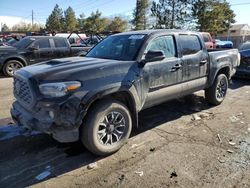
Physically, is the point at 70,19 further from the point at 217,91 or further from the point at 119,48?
the point at 119,48

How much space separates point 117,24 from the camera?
2454 inches

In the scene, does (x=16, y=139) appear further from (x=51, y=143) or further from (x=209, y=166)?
(x=209, y=166)

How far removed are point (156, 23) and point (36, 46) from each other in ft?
121

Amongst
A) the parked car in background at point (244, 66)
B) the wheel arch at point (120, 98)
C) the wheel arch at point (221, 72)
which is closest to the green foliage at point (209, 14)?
the parked car in background at point (244, 66)

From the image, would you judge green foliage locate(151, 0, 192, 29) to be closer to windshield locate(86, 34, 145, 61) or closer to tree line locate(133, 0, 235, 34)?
tree line locate(133, 0, 235, 34)

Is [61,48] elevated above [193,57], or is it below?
above

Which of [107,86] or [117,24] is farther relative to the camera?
[117,24]

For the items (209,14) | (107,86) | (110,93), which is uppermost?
(209,14)

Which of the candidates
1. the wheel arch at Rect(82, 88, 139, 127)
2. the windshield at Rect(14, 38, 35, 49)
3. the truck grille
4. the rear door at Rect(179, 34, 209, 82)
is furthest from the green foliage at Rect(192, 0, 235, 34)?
the truck grille

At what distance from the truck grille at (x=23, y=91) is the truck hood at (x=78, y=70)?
0.48 ft

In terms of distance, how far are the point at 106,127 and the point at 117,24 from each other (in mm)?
60191

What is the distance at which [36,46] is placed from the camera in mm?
12289

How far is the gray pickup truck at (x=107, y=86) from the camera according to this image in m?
3.78

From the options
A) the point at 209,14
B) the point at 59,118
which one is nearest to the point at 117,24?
the point at 209,14
